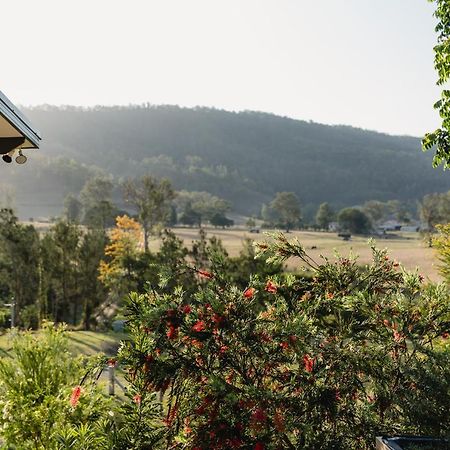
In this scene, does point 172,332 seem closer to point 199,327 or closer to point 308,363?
point 199,327

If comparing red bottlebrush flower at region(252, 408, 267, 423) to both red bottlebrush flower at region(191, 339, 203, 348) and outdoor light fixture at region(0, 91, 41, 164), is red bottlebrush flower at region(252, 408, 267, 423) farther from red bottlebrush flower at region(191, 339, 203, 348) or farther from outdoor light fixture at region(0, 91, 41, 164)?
outdoor light fixture at region(0, 91, 41, 164)

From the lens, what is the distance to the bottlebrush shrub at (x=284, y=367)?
16.4 feet

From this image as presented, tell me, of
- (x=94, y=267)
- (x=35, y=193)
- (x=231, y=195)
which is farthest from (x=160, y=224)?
(x=231, y=195)

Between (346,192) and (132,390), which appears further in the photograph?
(346,192)

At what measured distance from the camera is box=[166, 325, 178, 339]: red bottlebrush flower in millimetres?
5004

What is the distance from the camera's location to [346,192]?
188 m

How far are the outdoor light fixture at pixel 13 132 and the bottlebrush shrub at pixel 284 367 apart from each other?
180 cm

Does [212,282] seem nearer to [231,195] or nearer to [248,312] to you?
[248,312]

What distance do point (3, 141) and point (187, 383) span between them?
9.68 ft

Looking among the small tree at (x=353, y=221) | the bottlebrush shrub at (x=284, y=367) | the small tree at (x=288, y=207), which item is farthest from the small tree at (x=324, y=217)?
the bottlebrush shrub at (x=284, y=367)

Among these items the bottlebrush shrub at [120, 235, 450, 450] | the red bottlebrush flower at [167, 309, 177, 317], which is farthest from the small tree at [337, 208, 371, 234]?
the red bottlebrush flower at [167, 309, 177, 317]

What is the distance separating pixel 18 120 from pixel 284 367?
3.58m

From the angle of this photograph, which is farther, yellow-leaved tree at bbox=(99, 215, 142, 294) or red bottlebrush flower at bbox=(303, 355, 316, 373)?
yellow-leaved tree at bbox=(99, 215, 142, 294)

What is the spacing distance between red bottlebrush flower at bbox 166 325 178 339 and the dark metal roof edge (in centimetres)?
215
